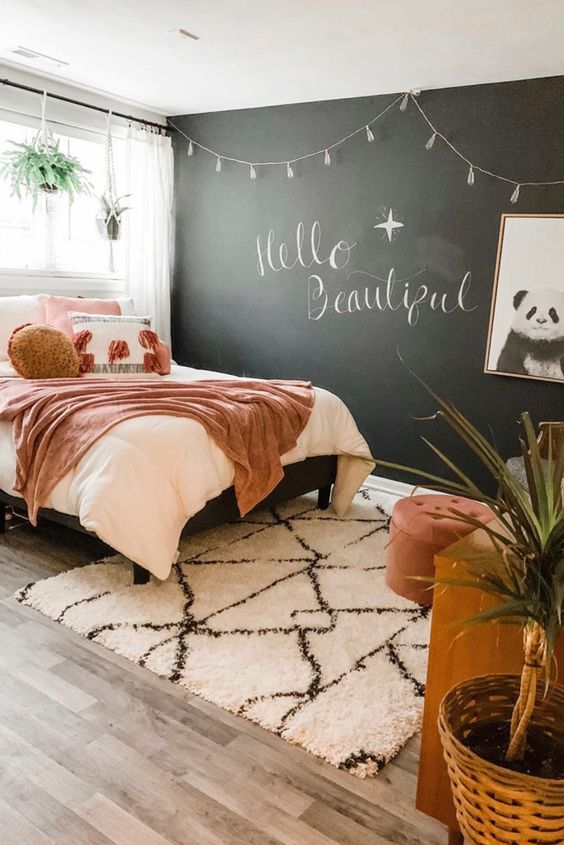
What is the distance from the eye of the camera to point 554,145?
3.66 m

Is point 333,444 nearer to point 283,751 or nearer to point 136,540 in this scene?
point 136,540

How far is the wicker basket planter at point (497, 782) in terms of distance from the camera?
3.92ft

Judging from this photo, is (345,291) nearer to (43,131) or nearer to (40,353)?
(40,353)

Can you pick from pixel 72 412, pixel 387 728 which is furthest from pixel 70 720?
pixel 72 412

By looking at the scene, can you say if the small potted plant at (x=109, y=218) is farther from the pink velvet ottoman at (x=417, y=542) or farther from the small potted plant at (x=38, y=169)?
the pink velvet ottoman at (x=417, y=542)

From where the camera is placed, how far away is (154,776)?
5.99ft

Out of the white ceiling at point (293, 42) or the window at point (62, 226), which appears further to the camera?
the window at point (62, 226)

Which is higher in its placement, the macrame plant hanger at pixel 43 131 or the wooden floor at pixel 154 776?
the macrame plant hanger at pixel 43 131

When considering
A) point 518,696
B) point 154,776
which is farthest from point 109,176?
point 518,696

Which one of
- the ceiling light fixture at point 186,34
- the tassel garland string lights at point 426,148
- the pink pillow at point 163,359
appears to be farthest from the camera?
the pink pillow at point 163,359

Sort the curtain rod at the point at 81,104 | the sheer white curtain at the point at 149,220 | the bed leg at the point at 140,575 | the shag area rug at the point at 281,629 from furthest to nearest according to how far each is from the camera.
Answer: the sheer white curtain at the point at 149,220, the curtain rod at the point at 81,104, the bed leg at the point at 140,575, the shag area rug at the point at 281,629

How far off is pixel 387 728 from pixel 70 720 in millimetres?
920

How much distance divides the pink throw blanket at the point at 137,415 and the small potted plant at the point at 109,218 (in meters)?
1.67

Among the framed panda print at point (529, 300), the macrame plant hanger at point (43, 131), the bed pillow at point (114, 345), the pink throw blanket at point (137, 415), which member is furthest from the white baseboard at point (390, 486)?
the macrame plant hanger at point (43, 131)
